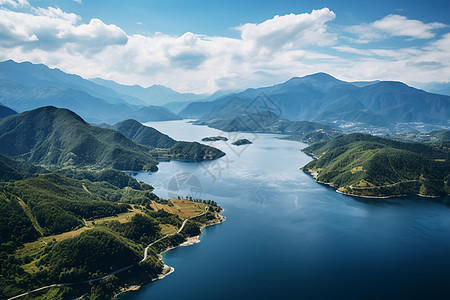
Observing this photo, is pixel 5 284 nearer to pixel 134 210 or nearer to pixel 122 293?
pixel 122 293

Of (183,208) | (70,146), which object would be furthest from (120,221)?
(70,146)

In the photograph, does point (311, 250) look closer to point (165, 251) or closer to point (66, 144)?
point (165, 251)

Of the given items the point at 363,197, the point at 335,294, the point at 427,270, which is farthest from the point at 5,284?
the point at 363,197

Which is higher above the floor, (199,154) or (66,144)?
(66,144)

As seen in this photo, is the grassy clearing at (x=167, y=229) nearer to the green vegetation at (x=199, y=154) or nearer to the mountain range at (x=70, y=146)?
the mountain range at (x=70, y=146)

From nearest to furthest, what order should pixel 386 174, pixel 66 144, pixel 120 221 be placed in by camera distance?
pixel 120 221 < pixel 386 174 < pixel 66 144

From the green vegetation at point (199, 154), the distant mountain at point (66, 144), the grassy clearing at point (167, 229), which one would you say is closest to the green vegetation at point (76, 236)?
the grassy clearing at point (167, 229)
